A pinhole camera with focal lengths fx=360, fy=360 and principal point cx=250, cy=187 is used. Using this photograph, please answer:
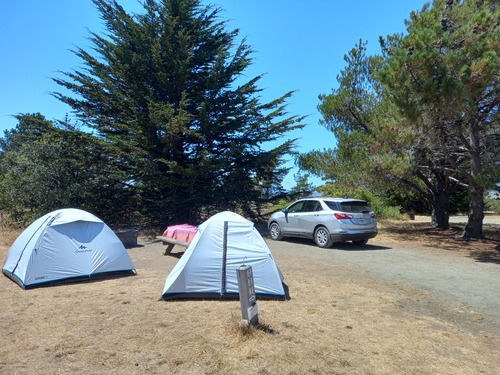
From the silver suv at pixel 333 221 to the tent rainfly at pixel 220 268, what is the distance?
5784 mm

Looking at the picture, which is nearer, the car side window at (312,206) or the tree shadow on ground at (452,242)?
the tree shadow on ground at (452,242)

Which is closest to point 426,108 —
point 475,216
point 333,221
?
point 333,221

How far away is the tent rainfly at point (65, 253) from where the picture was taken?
7.14 meters

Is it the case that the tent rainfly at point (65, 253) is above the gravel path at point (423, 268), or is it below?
above

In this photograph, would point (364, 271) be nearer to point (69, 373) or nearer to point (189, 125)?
point (69, 373)

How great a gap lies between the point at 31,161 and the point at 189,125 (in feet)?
23.7

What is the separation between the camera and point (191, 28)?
18.8 m

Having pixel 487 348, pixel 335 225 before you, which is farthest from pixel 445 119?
pixel 487 348

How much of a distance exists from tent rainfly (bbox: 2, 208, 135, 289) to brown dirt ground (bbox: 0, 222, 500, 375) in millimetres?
336

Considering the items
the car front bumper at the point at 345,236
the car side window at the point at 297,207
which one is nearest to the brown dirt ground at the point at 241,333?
the car front bumper at the point at 345,236

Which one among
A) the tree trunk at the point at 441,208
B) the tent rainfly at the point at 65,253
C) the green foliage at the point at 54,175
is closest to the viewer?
the tent rainfly at the point at 65,253

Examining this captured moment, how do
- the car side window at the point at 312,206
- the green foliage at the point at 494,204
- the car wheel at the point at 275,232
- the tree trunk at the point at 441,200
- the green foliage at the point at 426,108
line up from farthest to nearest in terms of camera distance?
1. the green foliage at the point at 494,204
2. the tree trunk at the point at 441,200
3. the car wheel at the point at 275,232
4. the car side window at the point at 312,206
5. the green foliage at the point at 426,108

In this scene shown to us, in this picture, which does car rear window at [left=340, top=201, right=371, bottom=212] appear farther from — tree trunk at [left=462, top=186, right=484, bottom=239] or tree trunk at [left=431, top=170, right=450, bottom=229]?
tree trunk at [left=431, top=170, right=450, bottom=229]

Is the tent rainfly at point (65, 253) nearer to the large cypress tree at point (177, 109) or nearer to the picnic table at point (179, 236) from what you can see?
the picnic table at point (179, 236)
